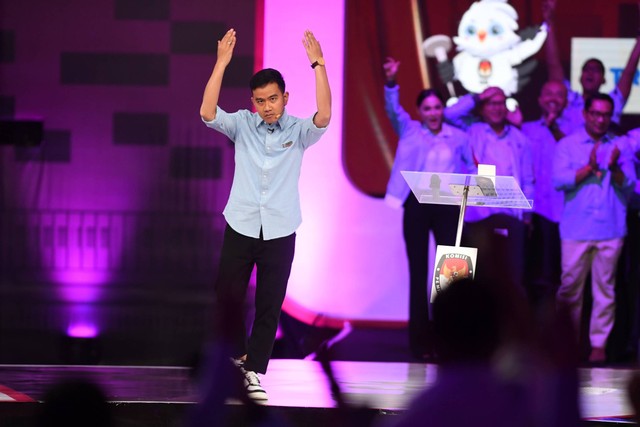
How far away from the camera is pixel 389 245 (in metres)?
5.71

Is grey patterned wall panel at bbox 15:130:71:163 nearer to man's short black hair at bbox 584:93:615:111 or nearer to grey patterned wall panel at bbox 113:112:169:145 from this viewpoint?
grey patterned wall panel at bbox 113:112:169:145

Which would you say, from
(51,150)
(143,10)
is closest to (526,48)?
(143,10)

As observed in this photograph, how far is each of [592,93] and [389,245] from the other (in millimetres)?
1430

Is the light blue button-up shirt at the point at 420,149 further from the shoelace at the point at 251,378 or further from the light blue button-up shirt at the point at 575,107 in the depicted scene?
the shoelace at the point at 251,378

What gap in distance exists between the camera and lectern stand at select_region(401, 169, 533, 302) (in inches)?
156

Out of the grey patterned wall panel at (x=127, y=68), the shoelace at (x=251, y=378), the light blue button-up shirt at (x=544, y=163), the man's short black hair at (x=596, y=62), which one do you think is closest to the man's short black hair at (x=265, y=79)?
the shoelace at (x=251, y=378)

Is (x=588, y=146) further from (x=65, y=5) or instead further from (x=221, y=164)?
(x=65, y=5)

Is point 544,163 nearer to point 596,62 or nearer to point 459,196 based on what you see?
point 596,62

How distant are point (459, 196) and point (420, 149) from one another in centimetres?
140

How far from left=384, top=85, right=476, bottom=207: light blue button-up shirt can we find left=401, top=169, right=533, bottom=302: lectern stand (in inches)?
51.9

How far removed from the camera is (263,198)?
3.93 m

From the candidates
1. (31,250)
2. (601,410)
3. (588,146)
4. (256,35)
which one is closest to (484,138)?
(588,146)

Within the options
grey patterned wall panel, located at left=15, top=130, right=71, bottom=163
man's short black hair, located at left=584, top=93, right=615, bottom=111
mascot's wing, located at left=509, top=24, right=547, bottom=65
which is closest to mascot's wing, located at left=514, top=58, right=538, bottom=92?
mascot's wing, located at left=509, top=24, right=547, bottom=65

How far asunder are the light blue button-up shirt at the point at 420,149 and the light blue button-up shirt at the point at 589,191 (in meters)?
0.52
